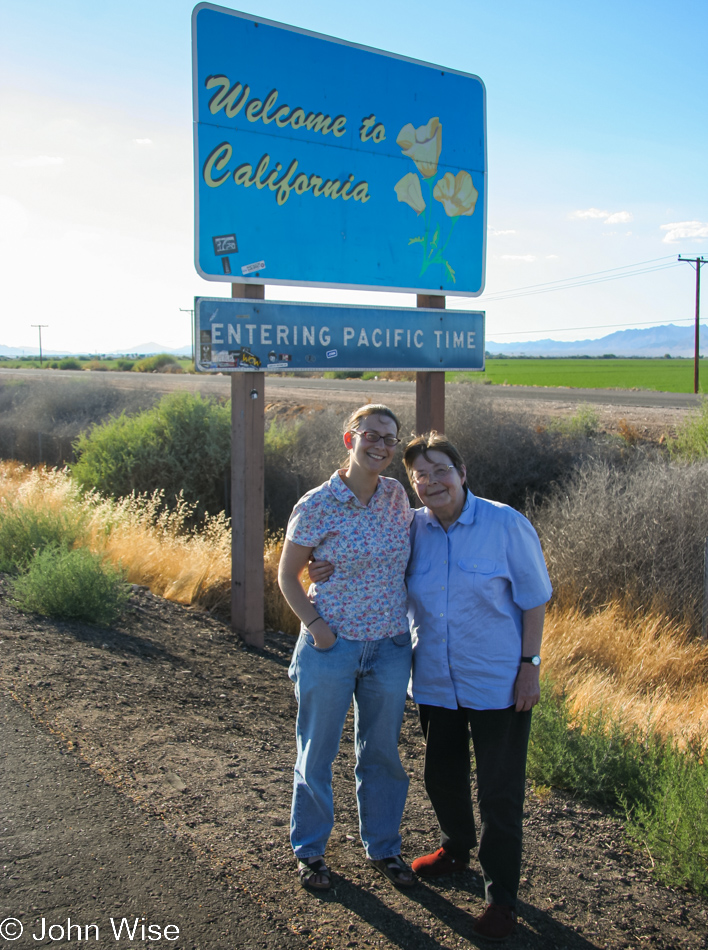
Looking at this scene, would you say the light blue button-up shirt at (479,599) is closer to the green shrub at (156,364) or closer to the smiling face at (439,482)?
the smiling face at (439,482)

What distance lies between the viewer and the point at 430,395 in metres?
6.73

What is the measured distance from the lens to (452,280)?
265 inches

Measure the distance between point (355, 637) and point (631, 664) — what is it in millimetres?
4606

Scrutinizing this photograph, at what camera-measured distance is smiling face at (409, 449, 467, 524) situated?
2799 mm

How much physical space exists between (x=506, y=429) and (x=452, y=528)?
9861 millimetres

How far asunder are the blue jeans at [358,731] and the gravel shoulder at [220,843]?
167mm

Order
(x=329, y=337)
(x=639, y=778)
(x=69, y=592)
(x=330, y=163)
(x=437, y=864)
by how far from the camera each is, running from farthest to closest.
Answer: (x=330, y=163) < (x=329, y=337) < (x=69, y=592) < (x=639, y=778) < (x=437, y=864)

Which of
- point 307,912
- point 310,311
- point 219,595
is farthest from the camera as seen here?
point 219,595

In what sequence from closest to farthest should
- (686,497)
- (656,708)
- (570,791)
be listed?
(570,791), (656,708), (686,497)

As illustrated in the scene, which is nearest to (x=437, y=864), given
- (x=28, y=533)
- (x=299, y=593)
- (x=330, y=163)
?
(x=299, y=593)

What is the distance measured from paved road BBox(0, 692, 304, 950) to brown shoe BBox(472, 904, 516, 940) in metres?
0.59

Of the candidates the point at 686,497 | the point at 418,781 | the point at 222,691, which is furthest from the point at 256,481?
the point at 686,497

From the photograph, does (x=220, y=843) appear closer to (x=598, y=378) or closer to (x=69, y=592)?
(x=69, y=592)

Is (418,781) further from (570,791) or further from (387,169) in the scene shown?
(387,169)
